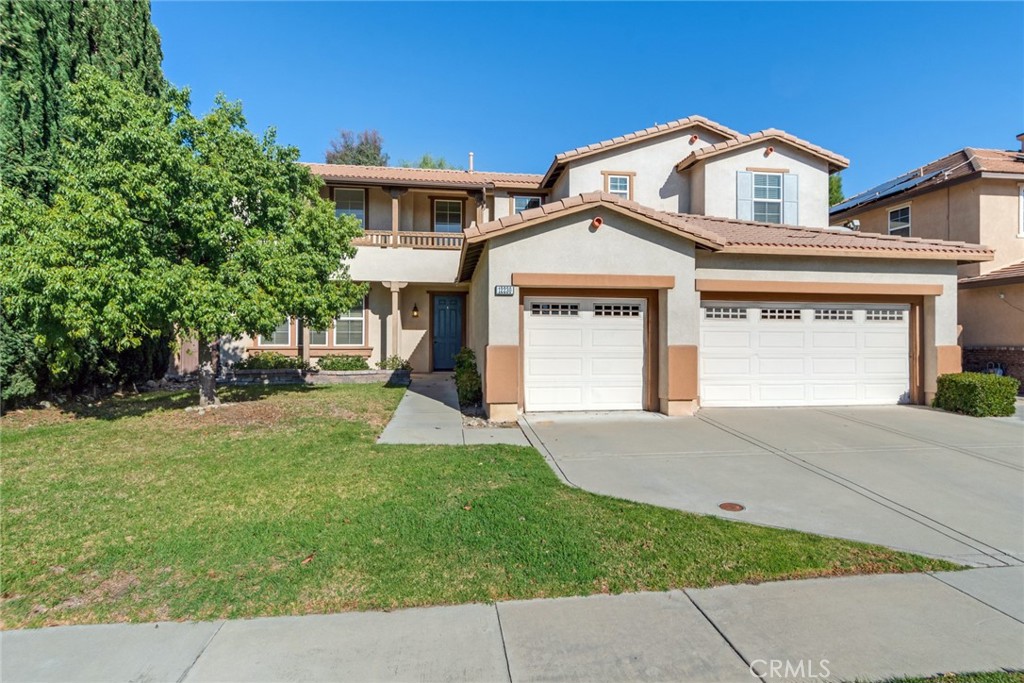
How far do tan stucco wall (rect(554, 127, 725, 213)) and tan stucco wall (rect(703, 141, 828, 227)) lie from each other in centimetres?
109

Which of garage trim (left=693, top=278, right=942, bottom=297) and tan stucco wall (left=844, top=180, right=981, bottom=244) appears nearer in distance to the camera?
garage trim (left=693, top=278, right=942, bottom=297)

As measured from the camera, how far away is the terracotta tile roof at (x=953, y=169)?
544 inches

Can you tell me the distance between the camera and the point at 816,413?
996 centimetres

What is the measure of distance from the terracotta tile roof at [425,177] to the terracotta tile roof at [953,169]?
1167 cm

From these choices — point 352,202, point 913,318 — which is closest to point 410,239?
point 352,202

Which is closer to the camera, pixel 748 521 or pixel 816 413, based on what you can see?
pixel 748 521

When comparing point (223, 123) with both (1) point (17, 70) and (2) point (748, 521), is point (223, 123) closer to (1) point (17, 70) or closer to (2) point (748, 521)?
(1) point (17, 70)

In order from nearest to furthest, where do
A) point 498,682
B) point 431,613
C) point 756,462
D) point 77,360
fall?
point 498,682
point 431,613
point 756,462
point 77,360

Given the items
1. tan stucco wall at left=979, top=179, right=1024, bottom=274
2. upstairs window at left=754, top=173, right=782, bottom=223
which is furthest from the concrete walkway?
tan stucco wall at left=979, top=179, right=1024, bottom=274

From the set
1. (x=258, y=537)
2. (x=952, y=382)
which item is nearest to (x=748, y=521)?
(x=258, y=537)

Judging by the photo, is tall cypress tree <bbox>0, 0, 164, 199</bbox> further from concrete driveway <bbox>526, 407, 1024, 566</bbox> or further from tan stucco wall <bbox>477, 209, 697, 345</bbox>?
concrete driveway <bbox>526, 407, 1024, 566</bbox>

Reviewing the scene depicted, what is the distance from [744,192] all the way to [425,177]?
10.5 meters

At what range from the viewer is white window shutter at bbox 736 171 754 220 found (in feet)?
44.9

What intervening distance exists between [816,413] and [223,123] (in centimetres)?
1319
